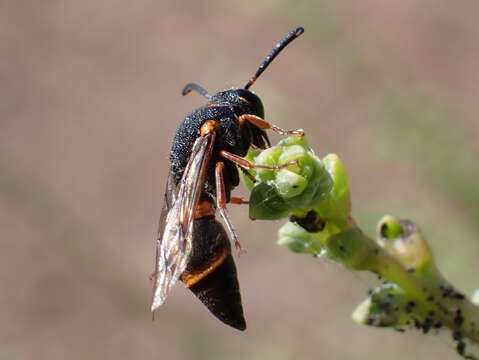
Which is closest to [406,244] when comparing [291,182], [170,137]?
[291,182]

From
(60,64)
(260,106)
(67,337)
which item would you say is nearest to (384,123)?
(260,106)

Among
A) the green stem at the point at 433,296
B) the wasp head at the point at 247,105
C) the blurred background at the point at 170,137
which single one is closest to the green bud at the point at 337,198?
the green stem at the point at 433,296

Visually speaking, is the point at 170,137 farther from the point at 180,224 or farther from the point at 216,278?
the point at 216,278

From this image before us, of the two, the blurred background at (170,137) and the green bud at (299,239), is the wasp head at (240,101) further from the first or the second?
the blurred background at (170,137)

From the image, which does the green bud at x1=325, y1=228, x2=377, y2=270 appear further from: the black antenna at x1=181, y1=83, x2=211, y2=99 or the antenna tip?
the black antenna at x1=181, y1=83, x2=211, y2=99

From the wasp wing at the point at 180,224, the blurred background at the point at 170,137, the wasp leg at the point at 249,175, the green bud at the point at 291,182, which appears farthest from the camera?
the blurred background at the point at 170,137

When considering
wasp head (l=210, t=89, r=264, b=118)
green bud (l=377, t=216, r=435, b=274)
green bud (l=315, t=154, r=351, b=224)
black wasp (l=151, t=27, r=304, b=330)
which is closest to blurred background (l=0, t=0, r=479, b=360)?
wasp head (l=210, t=89, r=264, b=118)

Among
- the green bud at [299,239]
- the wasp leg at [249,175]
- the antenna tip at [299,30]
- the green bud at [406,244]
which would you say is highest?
the antenna tip at [299,30]
